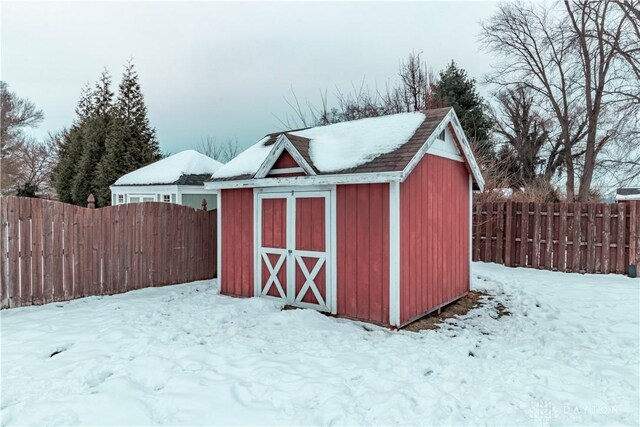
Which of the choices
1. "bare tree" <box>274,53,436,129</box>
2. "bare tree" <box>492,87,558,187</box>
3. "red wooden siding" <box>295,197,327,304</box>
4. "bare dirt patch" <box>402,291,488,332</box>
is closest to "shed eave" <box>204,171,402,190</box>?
"red wooden siding" <box>295,197,327,304</box>

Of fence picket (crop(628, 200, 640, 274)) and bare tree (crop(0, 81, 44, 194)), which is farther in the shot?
bare tree (crop(0, 81, 44, 194))

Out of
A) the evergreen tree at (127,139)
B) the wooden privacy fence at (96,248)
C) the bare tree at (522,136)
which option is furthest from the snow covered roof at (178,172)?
the bare tree at (522,136)

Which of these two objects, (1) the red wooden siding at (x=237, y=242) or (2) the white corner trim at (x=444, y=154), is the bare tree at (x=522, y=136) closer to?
(2) the white corner trim at (x=444, y=154)

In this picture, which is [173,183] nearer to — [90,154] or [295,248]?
[295,248]

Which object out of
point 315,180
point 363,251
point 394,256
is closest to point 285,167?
point 315,180

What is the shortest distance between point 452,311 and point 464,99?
1523cm

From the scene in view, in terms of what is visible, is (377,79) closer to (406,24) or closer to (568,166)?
(406,24)

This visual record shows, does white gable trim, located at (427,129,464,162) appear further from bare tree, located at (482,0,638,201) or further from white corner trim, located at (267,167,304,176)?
bare tree, located at (482,0,638,201)

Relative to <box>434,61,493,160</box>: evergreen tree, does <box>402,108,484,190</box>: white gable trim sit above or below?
below

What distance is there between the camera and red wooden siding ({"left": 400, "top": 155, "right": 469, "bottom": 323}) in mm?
5504

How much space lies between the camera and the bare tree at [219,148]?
31938mm

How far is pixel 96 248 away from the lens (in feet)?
22.0

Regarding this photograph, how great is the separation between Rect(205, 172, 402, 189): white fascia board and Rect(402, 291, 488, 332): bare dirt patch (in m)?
2.18

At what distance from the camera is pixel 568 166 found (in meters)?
18.3
